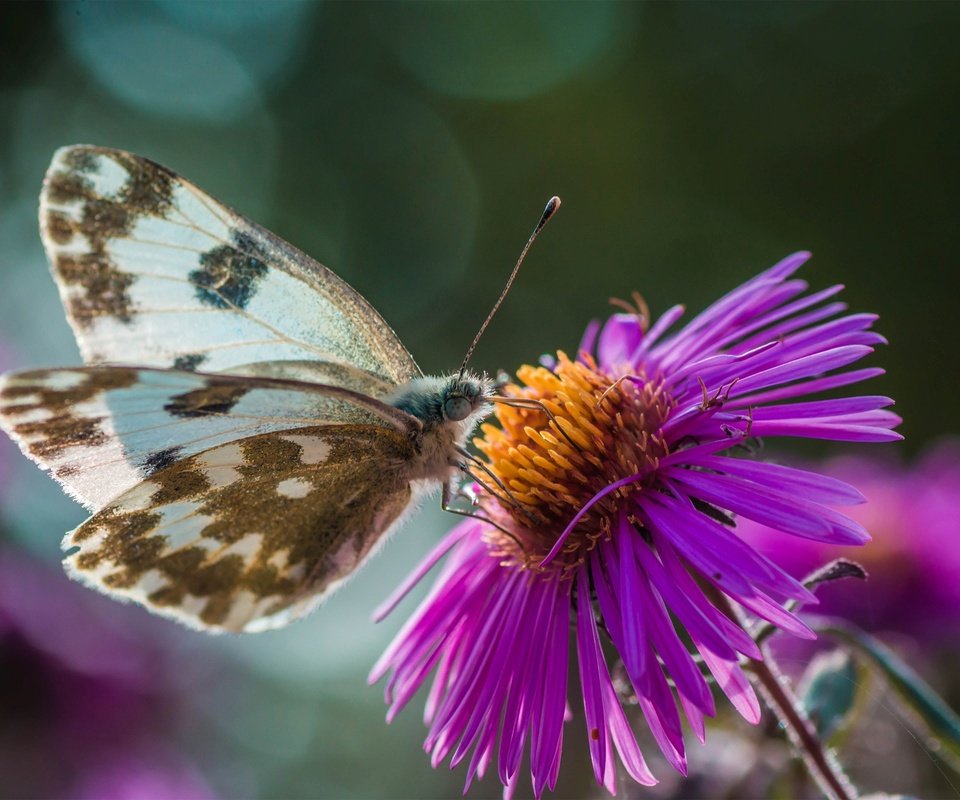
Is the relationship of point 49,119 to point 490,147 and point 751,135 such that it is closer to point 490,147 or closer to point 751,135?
point 490,147

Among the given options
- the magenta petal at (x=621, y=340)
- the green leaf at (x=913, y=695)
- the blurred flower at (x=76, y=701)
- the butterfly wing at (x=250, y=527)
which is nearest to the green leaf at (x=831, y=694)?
the green leaf at (x=913, y=695)

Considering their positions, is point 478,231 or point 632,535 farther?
point 478,231

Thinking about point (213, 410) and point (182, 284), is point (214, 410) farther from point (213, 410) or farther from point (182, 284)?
point (182, 284)

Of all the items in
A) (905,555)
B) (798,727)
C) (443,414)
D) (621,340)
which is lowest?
(798,727)

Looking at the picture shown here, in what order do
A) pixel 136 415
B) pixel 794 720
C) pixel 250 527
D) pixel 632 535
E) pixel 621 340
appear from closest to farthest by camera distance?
pixel 794 720 → pixel 632 535 → pixel 136 415 → pixel 250 527 → pixel 621 340

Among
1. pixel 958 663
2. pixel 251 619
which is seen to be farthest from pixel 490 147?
pixel 251 619

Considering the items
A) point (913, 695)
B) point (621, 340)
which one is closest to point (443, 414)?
point (621, 340)

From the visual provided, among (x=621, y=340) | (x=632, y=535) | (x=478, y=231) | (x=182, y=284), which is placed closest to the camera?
(x=632, y=535)
